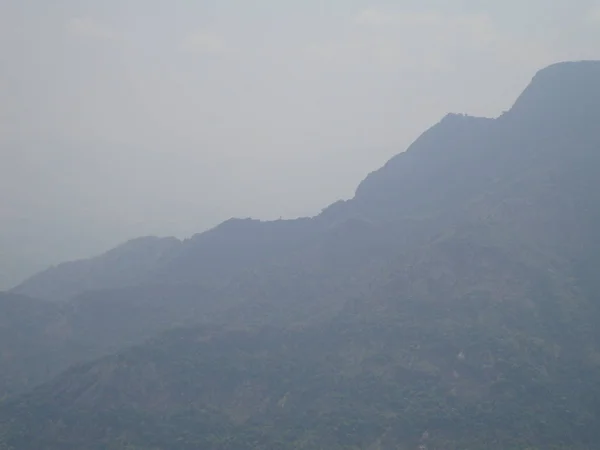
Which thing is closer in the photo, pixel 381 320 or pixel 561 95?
pixel 381 320

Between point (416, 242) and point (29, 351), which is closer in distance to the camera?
point (29, 351)

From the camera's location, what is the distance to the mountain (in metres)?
56.4

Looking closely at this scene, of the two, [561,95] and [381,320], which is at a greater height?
[561,95]

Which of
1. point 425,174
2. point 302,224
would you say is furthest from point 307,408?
point 425,174

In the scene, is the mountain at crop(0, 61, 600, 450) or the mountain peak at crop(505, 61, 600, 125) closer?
the mountain at crop(0, 61, 600, 450)

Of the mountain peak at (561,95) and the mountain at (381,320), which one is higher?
the mountain peak at (561,95)

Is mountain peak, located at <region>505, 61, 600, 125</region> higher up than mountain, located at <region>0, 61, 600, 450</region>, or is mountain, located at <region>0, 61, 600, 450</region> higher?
mountain peak, located at <region>505, 61, 600, 125</region>

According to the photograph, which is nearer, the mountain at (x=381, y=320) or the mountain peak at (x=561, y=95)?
the mountain at (x=381, y=320)

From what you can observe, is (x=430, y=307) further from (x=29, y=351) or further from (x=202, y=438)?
(x=29, y=351)

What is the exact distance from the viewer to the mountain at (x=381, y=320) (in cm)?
5644

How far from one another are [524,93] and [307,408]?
78.9 metres

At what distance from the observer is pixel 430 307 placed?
71.2m

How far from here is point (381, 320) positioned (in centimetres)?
7025

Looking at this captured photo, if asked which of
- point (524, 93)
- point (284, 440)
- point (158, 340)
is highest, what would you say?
point (524, 93)
